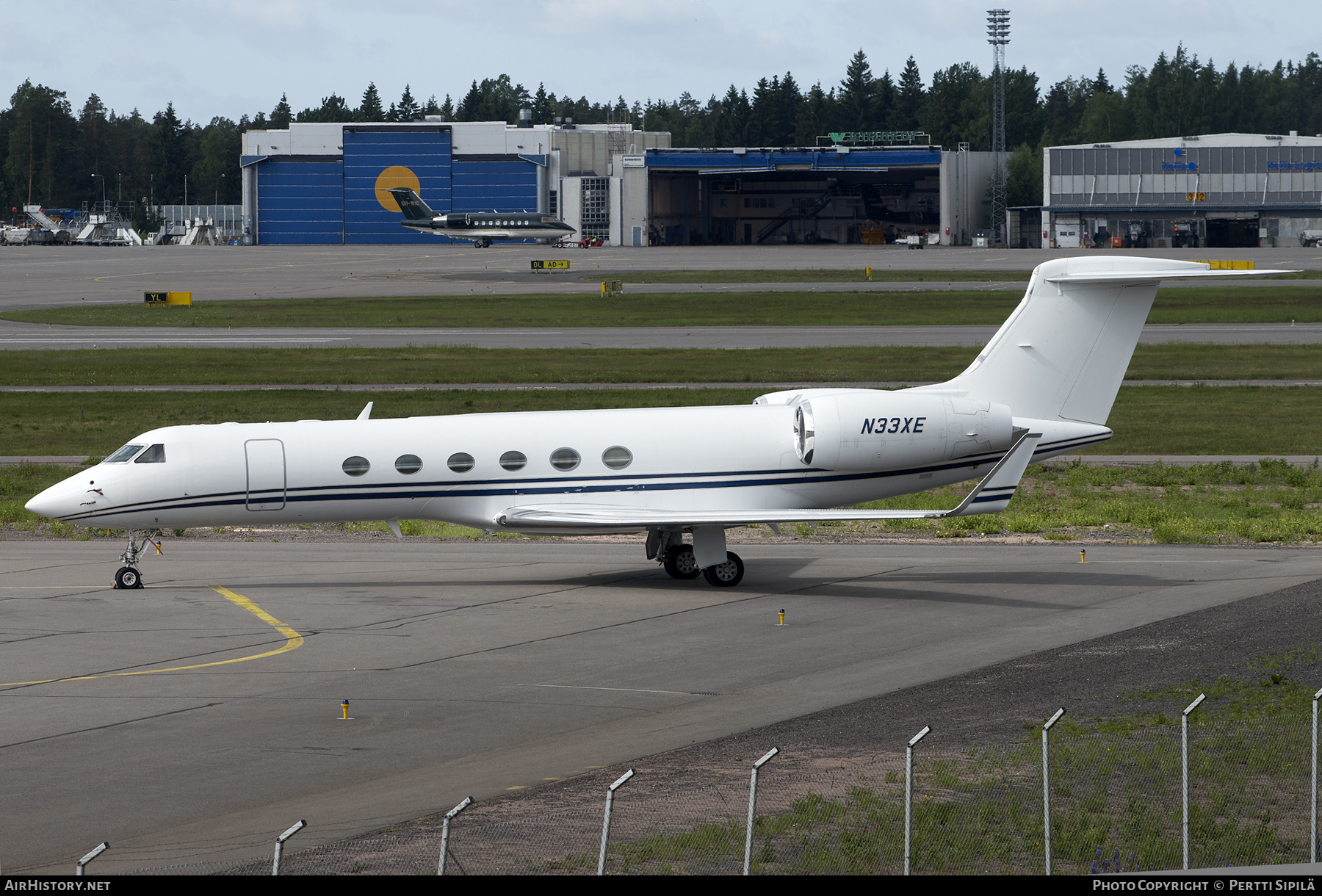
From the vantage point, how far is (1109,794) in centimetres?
1258

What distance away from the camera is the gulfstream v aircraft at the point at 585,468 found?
83.7ft

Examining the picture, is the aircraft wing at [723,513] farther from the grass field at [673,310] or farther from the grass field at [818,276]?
the grass field at [818,276]

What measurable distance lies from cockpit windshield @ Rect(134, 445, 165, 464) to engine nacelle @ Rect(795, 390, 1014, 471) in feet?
38.1

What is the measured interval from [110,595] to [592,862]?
57.4ft

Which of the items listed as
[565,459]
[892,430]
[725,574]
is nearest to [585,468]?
[565,459]

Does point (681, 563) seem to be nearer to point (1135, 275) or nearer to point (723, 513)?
point (723, 513)

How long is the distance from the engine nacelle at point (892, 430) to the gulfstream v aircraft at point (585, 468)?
0.09 ft

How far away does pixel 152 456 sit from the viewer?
84.1ft

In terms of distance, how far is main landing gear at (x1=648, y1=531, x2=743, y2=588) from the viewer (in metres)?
26.3

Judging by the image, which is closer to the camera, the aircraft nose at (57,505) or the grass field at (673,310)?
the aircraft nose at (57,505)

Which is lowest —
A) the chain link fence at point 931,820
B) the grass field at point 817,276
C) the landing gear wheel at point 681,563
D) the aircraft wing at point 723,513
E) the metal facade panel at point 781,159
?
the chain link fence at point 931,820

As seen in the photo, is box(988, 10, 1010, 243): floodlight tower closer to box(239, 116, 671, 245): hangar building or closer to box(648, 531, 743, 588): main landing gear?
box(239, 116, 671, 245): hangar building

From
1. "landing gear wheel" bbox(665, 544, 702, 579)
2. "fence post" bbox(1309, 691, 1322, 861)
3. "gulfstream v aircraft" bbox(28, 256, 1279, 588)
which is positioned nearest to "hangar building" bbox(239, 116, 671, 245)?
"landing gear wheel" bbox(665, 544, 702, 579)

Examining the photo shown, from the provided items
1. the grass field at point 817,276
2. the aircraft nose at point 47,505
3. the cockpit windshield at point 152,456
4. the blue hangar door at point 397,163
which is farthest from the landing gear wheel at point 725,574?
the blue hangar door at point 397,163
